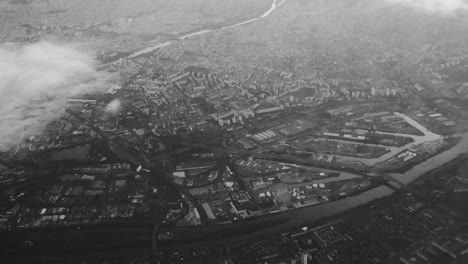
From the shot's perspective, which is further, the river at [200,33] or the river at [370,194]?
the river at [200,33]

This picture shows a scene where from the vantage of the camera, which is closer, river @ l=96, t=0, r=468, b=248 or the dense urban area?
the dense urban area

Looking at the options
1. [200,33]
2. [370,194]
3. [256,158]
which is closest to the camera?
[370,194]

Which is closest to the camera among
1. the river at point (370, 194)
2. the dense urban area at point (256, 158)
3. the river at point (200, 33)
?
the dense urban area at point (256, 158)

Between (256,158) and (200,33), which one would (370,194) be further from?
(200,33)

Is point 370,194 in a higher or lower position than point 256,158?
lower

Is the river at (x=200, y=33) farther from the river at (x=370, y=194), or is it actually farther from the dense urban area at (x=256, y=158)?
the river at (x=370, y=194)

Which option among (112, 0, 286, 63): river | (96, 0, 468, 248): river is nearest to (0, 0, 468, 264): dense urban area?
(96, 0, 468, 248): river

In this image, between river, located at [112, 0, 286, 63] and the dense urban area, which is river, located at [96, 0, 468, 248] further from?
river, located at [112, 0, 286, 63]

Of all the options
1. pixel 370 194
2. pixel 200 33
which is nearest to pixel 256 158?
pixel 370 194

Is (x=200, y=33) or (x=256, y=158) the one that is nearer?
(x=256, y=158)

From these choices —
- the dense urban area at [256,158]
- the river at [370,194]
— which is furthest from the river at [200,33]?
the river at [370,194]
